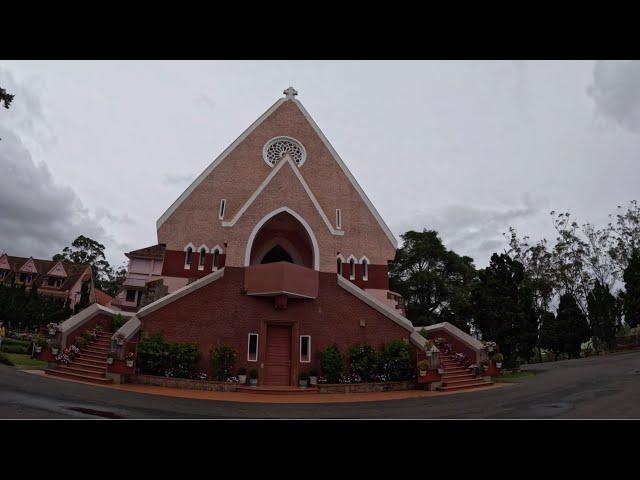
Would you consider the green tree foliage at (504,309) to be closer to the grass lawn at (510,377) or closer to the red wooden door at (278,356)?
the grass lawn at (510,377)

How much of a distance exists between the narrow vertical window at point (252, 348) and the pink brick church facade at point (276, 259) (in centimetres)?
4

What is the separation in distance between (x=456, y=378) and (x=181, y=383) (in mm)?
10319

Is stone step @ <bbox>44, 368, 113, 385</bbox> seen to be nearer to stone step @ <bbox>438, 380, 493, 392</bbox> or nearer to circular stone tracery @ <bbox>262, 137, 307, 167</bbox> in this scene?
stone step @ <bbox>438, 380, 493, 392</bbox>

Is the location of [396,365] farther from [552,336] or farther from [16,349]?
[552,336]

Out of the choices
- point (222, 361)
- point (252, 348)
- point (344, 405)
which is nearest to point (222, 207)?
point (252, 348)

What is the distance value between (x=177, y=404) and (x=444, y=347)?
1184 cm

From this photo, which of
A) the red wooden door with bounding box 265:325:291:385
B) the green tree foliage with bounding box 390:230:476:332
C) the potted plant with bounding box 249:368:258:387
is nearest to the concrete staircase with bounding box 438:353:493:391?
the red wooden door with bounding box 265:325:291:385

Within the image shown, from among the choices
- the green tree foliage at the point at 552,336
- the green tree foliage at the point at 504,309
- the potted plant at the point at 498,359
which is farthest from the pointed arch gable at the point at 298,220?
the green tree foliage at the point at 552,336

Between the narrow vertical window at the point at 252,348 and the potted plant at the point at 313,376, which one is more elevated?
the narrow vertical window at the point at 252,348

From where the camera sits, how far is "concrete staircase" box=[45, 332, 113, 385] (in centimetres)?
1320

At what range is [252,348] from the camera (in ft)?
50.3

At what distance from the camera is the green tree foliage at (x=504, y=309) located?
65.7ft

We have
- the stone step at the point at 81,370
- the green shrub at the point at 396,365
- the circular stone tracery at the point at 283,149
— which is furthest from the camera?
the circular stone tracery at the point at 283,149
